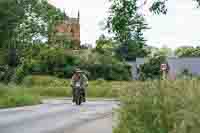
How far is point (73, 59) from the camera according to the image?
6562 centimetres

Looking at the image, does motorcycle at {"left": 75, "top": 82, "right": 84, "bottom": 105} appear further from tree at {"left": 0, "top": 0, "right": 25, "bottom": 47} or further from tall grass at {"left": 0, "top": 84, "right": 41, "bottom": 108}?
tree at {"left": 0, "top": 0, "right": 25, "bottom": 47}

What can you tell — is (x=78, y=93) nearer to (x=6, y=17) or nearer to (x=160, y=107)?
(x=6, y=17)

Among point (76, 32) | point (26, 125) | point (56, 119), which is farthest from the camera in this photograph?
point (76, 32)

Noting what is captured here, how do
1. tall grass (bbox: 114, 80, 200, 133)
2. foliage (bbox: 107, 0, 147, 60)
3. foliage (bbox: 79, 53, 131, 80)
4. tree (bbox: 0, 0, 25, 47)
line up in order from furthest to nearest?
foliage (bbox: 79, 53, 131, 80), tree (bbox: 0, 0, 25, 47), foliage (bbox: 107, 0, 147, 60), tall grass (bbox: 114, 80, 200, 133)

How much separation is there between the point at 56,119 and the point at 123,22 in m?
10.3

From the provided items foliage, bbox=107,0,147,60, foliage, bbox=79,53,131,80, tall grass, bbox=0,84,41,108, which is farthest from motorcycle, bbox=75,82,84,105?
foliage, bbox=79,53,131,80

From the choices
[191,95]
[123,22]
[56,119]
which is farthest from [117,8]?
[56,119]

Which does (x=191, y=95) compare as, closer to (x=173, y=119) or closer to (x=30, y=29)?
(x=173, y=119)

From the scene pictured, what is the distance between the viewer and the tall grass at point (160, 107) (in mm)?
7160

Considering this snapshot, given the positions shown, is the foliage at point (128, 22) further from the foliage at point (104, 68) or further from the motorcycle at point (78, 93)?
the foliage at point (104, 68)

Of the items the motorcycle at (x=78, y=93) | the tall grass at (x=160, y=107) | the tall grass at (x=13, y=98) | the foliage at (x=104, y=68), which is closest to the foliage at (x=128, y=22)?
the tall grass at (x=160, y=107)

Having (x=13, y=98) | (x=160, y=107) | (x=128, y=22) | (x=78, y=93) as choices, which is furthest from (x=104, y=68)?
(x=160, y=107)

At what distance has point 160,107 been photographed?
8.84 m

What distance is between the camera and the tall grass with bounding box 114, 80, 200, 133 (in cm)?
716
